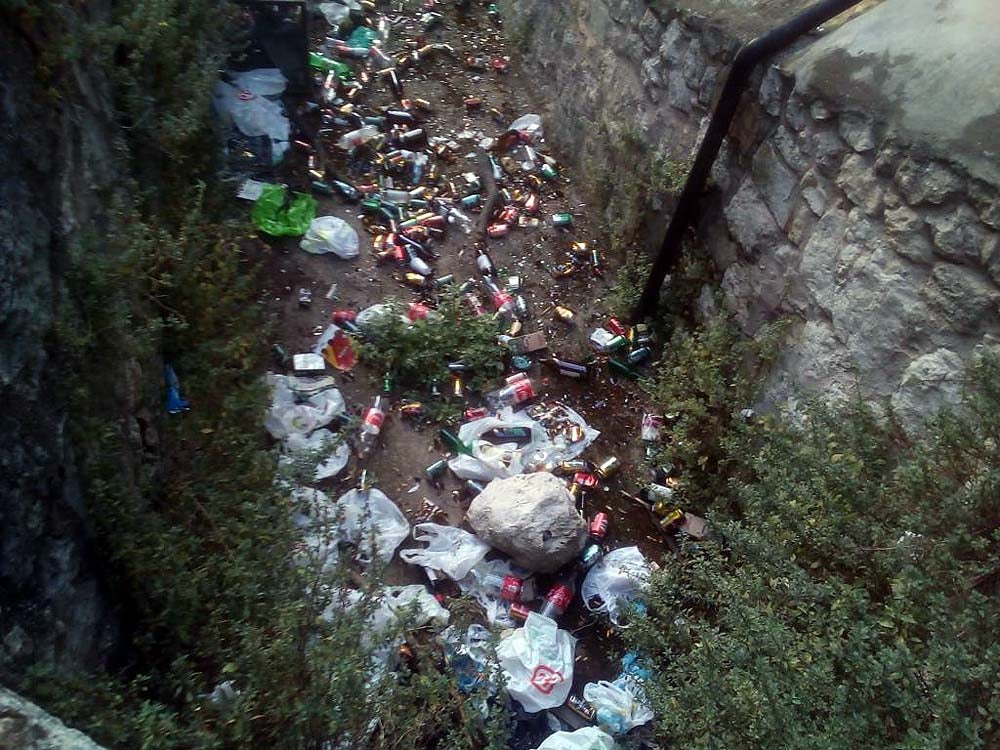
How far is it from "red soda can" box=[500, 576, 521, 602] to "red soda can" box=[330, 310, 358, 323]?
5.46 ft

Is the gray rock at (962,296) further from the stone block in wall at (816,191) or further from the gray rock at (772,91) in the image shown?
the gray rock at (772,91)

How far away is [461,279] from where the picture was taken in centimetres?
458

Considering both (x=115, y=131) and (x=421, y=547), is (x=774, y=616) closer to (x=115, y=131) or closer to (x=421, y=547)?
(x=421, y=547)

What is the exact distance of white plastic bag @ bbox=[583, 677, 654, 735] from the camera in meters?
2.89

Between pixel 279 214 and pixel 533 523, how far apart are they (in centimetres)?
239

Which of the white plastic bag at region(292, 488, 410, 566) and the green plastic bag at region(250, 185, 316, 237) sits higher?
the green plastic bag at region(250, 185, 316, 237)

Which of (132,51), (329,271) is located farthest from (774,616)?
(132,51)

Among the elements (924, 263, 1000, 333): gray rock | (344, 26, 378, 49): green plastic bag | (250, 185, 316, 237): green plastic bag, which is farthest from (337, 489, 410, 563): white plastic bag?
(344, 26, 378, 49): green plastic bag

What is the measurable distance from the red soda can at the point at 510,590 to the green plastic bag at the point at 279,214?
2.36 metres

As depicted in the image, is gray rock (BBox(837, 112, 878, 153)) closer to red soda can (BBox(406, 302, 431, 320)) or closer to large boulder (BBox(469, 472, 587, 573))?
large boulder (BBox(469, 472, 587, 573))

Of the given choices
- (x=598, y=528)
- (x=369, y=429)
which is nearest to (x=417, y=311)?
(x=369, y=429)

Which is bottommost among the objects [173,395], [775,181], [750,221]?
[173,395]

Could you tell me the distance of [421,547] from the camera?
11.3 ft

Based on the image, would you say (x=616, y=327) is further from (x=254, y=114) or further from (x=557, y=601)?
(x=254, y=114)
